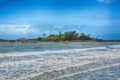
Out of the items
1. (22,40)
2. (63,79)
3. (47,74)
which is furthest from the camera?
(22,40)

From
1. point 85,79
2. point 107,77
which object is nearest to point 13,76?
point 85,79

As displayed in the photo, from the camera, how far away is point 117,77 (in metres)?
16.7

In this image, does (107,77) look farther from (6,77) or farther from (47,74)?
(6,77)

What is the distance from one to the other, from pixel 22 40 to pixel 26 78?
604 ft

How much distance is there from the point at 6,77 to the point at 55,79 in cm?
273

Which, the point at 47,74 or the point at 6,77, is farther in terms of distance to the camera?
the point at 47,74

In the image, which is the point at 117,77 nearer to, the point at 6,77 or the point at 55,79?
the point at 55,79

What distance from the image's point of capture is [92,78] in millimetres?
16406

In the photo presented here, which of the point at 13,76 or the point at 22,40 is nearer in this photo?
the point at 13,76

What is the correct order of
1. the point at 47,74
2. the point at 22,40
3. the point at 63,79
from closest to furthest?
the point at 63,79, the point at 47,74, the point at 22,40

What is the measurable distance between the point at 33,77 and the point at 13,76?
4.03 feet

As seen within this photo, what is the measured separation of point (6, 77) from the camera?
16.3 meters

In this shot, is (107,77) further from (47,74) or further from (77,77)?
Answer: (47,74)

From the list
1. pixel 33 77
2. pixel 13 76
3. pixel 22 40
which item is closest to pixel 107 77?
Answer: pixel 33 77
